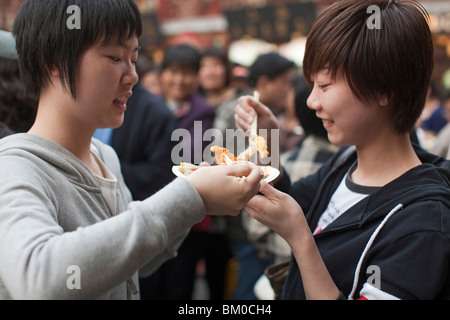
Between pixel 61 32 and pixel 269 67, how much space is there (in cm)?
306

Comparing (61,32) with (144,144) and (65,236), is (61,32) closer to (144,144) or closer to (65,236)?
(65,236)

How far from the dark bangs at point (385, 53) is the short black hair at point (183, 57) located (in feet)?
9.45

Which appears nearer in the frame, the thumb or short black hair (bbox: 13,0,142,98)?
short black hair (bbox: 13,0,142,98)

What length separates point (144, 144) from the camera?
3.09 metres

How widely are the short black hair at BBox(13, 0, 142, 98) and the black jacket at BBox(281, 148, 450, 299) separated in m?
0.99

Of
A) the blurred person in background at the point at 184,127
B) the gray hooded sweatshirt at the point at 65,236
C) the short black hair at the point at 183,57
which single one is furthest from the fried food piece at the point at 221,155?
the short black hair at the point at 183,57

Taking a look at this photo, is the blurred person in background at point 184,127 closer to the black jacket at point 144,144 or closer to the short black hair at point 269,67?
the black jacket at point 144,144

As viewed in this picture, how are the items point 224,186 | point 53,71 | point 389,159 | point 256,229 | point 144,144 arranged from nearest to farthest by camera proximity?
1. point 224,186
2. point 53,71
3. point 389,159
4. point 256,229
5. point 144,144

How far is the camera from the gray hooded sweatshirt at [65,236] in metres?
0.95

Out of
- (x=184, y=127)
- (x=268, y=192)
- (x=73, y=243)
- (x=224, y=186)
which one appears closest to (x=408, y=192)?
(x=268, y=192)

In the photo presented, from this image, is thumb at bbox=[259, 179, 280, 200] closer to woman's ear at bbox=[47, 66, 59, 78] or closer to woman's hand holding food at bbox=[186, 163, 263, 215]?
woman's hand holding food at bbox=[186, 163, 263, 215]

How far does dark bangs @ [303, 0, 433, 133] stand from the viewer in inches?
52.6

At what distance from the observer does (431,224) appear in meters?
1.21

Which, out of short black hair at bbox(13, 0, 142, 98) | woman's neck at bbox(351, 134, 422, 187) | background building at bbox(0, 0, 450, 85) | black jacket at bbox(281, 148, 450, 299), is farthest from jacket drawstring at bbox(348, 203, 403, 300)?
background building at bbox(0, 0, 450, 85)
